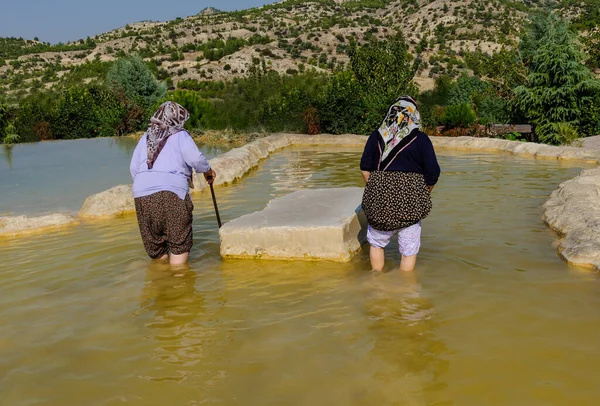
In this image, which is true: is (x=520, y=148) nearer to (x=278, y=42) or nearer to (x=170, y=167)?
(x=170, y=167)

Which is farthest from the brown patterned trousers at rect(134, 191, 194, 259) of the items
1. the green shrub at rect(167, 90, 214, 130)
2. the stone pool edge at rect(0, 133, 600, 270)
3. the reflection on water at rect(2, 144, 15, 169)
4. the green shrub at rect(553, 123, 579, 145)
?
the green shrub at rect(167, 90, 214, 130)

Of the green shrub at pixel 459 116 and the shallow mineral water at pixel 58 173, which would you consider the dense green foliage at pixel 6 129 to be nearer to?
the shallow mineral water at pixel 58 173

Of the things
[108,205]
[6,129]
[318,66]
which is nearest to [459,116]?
[108,205]

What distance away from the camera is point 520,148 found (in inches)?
518

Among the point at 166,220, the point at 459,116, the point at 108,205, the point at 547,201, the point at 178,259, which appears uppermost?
the point at 459,116

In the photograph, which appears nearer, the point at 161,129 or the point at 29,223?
the point at 161,129

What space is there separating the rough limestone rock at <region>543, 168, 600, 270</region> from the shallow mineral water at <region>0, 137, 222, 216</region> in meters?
6.66

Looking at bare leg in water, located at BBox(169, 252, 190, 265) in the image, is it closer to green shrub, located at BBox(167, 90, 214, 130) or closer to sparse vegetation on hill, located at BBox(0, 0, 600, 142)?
sparse vegetation on hill, located at BBox(0, 0, 600, 142)

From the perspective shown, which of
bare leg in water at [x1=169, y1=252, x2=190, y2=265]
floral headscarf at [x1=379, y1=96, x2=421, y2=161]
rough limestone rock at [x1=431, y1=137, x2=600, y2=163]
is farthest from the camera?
rough limestone rock at [x1=431, y1=137, x2=600, y2=163]

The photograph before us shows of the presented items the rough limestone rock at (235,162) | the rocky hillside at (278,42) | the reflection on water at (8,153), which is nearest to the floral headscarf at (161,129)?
the rough limestone rock at (235,162)

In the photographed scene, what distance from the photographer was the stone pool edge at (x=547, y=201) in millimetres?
5095

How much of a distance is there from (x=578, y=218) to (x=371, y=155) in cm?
295

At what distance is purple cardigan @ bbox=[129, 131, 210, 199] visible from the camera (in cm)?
462

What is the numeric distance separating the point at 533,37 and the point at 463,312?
55.5ft
